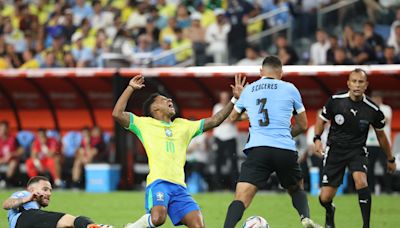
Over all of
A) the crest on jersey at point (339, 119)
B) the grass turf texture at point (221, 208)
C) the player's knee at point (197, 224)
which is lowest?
the grass turf texture at point (221, 208)

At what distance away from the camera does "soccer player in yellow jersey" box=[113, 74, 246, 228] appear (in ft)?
31.3

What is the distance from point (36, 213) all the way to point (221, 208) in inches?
242

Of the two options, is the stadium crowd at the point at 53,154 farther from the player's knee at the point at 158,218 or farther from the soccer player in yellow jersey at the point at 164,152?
the player's knee at the point at 158,218

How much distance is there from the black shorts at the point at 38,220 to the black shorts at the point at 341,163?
3272mm

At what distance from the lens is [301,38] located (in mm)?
20406

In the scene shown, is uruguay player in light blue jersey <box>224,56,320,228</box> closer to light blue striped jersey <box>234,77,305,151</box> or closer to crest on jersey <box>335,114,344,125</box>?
light blue striped jersey <box>234,77,305,151</box>

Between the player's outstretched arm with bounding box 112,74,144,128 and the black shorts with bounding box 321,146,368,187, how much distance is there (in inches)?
105

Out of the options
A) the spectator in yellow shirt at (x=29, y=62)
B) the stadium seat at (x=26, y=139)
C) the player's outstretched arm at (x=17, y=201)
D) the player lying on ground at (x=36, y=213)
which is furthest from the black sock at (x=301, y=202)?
the spectator in yellow shirt at (x=29, y=62)

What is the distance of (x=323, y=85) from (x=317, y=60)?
0.54 m

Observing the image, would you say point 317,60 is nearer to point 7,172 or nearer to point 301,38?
point 301,38

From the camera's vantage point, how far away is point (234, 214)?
31.1 ft

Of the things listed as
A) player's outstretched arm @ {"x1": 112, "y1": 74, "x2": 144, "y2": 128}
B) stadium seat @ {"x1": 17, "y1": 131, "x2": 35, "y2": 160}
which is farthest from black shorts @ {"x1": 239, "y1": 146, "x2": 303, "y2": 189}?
stadium seat @ {"x1": 17, "y1": 131, "x2": 35, "y2": 160}

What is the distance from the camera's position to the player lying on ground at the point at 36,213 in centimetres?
942

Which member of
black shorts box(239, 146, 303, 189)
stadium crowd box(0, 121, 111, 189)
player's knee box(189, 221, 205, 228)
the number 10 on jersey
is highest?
the number 10 on jersey
